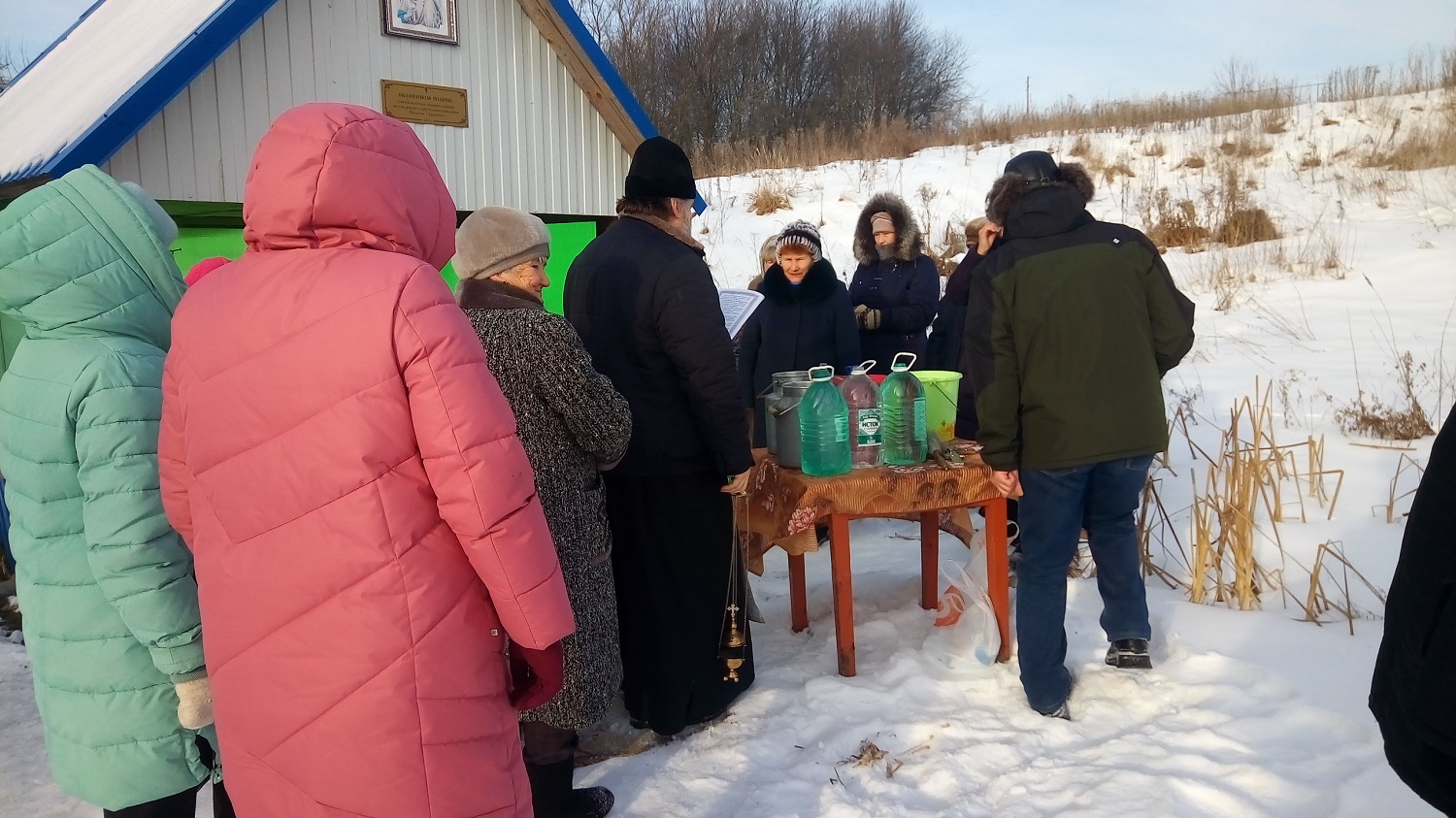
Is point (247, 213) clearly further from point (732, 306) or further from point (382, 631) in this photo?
point (732, 306)

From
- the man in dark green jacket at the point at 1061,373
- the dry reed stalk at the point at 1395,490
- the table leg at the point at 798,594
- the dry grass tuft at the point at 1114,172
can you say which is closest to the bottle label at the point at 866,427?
the man in dark green jacket at the point at 1061,373

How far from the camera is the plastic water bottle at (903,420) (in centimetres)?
371

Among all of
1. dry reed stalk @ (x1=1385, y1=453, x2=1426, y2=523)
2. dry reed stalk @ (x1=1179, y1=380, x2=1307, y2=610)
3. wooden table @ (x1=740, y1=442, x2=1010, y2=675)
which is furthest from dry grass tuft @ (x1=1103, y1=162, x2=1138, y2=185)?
wooden table @ (x1=740, y1=442, x2=1010, y2=675)

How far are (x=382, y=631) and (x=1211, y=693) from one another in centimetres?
302

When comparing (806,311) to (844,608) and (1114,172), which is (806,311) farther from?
(1114,172)

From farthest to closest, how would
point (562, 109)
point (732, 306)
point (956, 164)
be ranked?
point (956, 164), point (562, 109), point (732, 306)

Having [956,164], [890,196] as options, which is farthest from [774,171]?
[890,196]

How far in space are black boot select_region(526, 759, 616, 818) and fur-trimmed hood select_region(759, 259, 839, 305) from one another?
123 inches

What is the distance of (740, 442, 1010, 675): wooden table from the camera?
355cm

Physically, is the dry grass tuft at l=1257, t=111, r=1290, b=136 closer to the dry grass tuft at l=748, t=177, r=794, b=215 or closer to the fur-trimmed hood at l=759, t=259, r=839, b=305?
the dry grass tuft at l=748, t=177, r=794, b=215

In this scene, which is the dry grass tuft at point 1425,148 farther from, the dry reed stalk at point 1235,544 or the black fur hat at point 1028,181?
the black fur hat at point 1028,181

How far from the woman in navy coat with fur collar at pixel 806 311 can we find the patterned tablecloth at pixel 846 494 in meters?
1.48

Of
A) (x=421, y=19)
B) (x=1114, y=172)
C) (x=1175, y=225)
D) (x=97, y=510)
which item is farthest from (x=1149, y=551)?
(x=1114, y=172)

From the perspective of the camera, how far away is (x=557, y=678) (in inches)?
72.6
